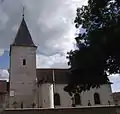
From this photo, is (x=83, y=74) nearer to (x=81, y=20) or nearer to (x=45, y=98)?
(x=81, y=20)

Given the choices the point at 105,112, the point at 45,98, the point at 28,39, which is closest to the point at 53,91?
the point at 45,98

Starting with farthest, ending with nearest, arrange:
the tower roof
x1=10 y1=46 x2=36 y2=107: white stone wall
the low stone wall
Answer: the tower roof < x1=10 y1=46 x2=36 y2=107: white stone wall < the low stone wall

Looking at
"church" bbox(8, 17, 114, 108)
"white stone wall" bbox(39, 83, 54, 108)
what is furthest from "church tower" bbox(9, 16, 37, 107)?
"white stone wall" bbox(39, 83, 54, 108)

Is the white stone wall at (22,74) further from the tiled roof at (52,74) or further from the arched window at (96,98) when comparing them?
the arched window at (96,98)

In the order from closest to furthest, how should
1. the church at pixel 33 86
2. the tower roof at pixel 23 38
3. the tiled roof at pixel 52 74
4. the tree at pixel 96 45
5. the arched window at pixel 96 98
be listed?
the tree at pixel 96 45 < the church at pixel 33 86 < the tiled roof at pixel 52 74 < the arched window at pixel 96 98 < the tower roof at pixel 23 38

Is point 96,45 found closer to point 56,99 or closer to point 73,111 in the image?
point 73,111

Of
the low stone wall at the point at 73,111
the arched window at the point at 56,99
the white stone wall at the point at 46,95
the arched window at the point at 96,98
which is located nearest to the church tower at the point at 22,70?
the white stone wall at the point at 46,95

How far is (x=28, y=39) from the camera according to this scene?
1708 inches

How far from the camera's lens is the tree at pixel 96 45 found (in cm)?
1606

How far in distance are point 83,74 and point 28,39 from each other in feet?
87.4

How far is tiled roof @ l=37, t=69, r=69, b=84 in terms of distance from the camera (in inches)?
1642

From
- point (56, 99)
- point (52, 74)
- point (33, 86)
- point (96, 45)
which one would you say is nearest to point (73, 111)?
point (96, 45)

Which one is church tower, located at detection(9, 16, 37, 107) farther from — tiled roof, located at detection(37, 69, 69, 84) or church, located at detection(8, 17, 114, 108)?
→ tiled roof, located at detection(37, 69, 69, 84)

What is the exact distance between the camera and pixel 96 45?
53.8 ft
